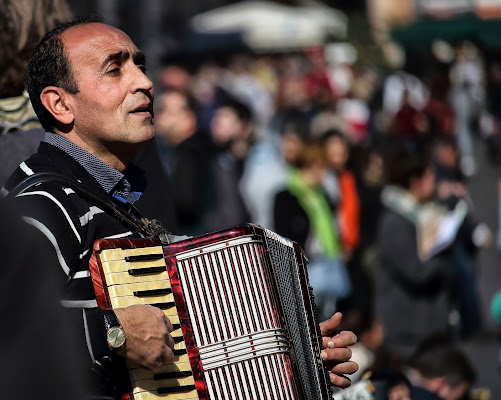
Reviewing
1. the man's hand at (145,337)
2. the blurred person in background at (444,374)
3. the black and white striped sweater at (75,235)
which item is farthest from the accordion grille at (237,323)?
the blurred person in background at (444,374)

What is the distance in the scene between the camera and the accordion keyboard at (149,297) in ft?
8.97

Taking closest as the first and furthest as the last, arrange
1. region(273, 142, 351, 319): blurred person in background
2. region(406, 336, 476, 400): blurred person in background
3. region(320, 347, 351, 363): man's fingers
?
region(320, 347, 351, 363): man's fingers
region(406, 336, 476, 400): blurred person in background
region(273, 142, 351, 319): blurred person in background

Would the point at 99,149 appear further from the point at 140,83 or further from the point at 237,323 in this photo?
the point at 237,323

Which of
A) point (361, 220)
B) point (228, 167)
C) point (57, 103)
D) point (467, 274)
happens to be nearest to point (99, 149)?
point (57, 103)

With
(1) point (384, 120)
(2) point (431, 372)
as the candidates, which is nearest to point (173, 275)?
(2) point (431, 372)

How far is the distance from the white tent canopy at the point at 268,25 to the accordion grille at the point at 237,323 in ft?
82.3

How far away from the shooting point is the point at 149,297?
9.20 ft

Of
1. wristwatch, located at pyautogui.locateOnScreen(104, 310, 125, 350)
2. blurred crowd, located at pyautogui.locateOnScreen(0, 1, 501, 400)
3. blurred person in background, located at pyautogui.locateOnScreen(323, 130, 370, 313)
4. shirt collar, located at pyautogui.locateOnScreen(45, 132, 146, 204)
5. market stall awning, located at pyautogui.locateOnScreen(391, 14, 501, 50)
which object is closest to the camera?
wristwatch, located at pyautogui.locateOnScreen(104, 310, 125, 350)

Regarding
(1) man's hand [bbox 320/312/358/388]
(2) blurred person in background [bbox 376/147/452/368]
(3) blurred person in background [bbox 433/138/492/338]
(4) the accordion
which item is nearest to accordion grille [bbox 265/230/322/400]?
(4) the accordion

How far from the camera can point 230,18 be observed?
30.1 metres

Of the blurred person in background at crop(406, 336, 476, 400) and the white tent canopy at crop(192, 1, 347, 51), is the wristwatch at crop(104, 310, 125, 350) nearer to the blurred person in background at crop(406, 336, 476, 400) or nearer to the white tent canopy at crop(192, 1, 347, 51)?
the blurred person in background at crop(406, 336, 476, 400)

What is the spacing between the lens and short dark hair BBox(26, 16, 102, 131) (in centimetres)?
319

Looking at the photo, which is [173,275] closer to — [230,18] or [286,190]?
[286,190]

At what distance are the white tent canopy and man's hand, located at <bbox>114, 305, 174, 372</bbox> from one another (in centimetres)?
2529
